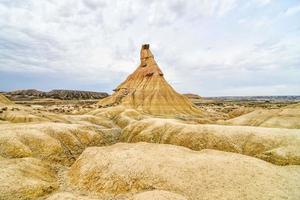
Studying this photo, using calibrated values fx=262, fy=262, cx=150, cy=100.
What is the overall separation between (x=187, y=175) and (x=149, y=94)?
106 meters

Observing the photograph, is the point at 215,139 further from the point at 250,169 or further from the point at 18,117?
the point at 18,117

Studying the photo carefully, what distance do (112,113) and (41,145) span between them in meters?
56.5

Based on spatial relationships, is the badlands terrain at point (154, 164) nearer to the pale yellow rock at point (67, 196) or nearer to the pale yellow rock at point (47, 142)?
the pale yellow rock at point (47, 142)

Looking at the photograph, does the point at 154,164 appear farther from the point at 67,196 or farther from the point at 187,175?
the point at 67,196

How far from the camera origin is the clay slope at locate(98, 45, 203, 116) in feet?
415

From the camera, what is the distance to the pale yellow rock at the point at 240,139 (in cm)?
4021

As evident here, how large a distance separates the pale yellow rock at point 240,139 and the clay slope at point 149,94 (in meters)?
61.3

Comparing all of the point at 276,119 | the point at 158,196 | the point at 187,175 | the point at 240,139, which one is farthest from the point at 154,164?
the point at 276,119

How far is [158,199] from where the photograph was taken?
26.0m

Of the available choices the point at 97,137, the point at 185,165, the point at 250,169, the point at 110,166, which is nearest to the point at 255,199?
the point at 250,169

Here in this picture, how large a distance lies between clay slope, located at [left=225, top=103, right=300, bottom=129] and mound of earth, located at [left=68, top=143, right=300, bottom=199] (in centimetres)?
3618

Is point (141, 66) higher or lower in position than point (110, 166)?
higher

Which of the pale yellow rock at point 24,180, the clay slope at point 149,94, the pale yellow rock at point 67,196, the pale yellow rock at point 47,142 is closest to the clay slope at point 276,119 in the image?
the clay slope at point 149,94

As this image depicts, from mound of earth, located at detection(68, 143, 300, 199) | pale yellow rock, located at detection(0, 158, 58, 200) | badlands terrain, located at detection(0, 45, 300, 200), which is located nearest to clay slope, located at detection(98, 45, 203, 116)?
badlands terrain, located at detection(0, 45, 300, 200)
